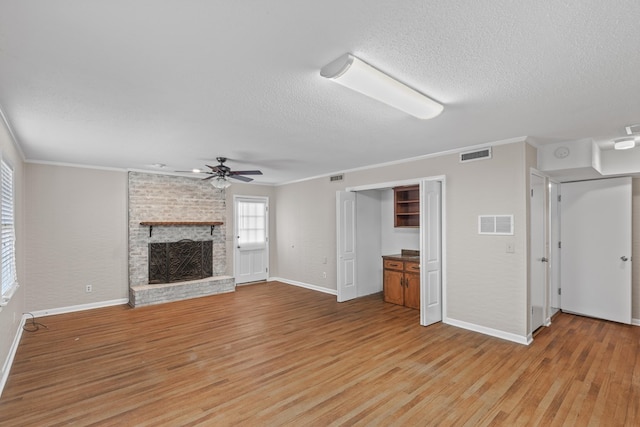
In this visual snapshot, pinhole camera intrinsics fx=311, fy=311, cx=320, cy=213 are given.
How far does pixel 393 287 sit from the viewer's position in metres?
5.63

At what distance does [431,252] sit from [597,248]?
256cm

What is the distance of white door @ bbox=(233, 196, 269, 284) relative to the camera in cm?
742

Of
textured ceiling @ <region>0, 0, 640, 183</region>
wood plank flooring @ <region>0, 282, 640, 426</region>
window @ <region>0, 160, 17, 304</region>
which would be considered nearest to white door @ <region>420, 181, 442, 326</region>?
wood plank flooring @ <region>0, 282, 640, 426</region>

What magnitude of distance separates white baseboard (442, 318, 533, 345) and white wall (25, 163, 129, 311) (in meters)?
5.78

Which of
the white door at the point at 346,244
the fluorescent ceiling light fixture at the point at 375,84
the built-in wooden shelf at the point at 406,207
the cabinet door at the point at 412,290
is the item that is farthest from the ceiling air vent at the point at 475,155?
the white door at the point at 346,244

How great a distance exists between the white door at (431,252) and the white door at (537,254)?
1139mm

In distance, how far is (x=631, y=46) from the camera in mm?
1811

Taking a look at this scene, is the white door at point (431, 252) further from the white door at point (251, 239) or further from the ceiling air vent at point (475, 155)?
the white door at point (251, 239)

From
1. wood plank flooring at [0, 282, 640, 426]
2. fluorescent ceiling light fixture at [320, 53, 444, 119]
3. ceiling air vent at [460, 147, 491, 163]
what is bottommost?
wood plank flooring at [0, 282, 640, 426]

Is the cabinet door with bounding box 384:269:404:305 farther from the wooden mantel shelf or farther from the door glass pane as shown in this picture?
the wooden mantel shelf

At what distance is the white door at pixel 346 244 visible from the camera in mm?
5820

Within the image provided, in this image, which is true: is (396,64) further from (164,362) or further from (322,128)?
(164,362)

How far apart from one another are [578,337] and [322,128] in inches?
165

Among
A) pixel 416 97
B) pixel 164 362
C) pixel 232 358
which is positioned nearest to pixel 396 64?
pixel 416 97
